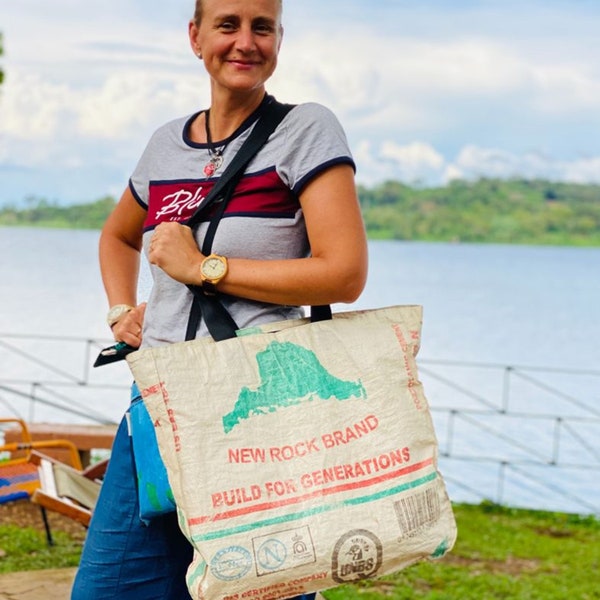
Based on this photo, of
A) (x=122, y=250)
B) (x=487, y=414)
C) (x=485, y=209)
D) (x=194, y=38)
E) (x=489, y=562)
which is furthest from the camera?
(x=485, y=209)

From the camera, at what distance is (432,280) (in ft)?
171

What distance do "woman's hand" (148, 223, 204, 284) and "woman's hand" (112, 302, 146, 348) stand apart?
0.31 meters

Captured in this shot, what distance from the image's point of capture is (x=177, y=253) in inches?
77.5

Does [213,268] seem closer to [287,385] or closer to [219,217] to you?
[219,217]

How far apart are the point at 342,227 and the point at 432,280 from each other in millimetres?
50588

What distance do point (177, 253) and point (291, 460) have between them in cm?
43

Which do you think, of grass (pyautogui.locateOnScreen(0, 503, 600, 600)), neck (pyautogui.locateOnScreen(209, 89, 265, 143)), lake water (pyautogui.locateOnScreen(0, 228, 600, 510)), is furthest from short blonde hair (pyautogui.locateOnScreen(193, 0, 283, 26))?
grass (pyautogui.locateOnScreen(0, 503, 600, 600))

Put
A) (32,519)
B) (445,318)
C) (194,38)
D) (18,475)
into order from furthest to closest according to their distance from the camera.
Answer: (445,318)
(32,519)
(18,475)
(194,38)

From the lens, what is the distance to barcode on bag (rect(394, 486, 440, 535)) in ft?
6.14

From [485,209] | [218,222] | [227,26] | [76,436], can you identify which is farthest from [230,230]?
[485,209]

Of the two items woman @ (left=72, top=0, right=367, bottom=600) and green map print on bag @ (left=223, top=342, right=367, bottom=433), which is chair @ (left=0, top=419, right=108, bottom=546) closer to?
woman @ (left=72, top=0, right=367, bottom=600)

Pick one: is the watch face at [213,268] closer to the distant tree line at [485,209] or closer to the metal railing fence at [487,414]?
the metal railing fence at [487,414]

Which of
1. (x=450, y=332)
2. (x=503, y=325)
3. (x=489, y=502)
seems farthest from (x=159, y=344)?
(x=503, y=325)

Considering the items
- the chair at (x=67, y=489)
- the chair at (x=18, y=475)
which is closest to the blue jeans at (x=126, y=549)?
the chair at (x=67, y=489)
